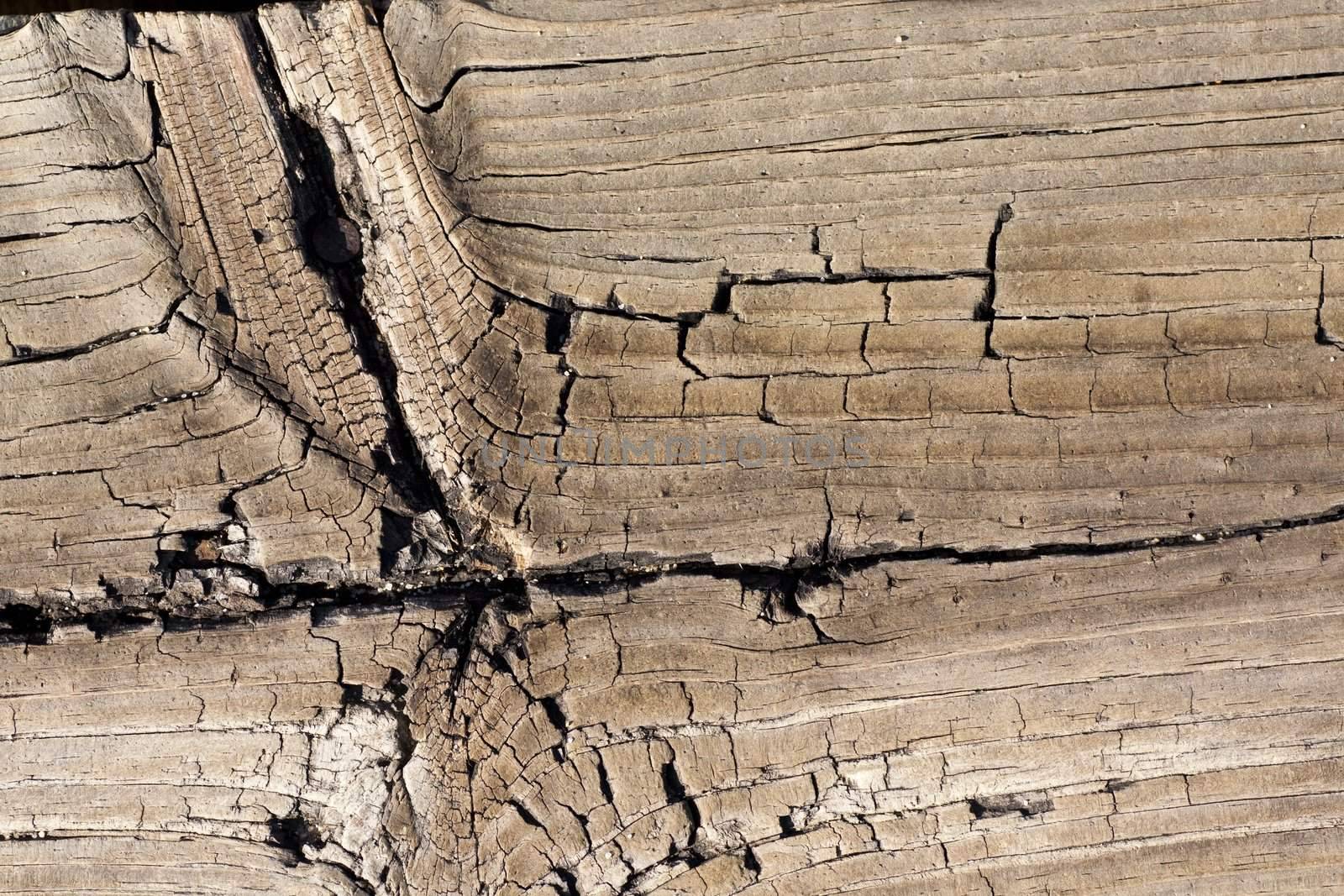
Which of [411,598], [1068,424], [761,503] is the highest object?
[1068,424]

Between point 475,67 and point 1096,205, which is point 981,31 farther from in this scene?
point 475,67

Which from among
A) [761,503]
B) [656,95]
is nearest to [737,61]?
[656,95]

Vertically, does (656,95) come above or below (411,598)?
above

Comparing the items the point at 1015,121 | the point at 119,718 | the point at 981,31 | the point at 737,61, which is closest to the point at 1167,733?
the point at 1015,121

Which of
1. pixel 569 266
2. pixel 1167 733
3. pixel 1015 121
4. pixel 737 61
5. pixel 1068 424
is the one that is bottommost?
pixel 1167 733

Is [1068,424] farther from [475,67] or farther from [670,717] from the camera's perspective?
[475,67]

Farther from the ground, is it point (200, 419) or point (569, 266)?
point (569, 266)
